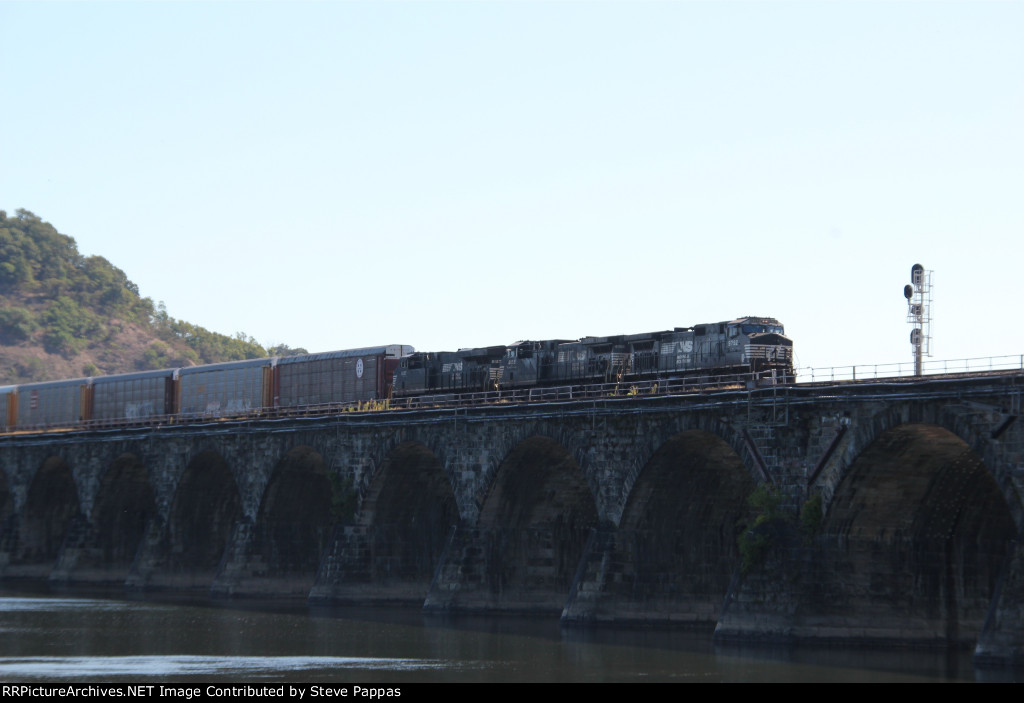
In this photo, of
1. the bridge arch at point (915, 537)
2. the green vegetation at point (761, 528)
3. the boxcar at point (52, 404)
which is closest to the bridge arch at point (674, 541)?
the green vegetation at point (761, 528)

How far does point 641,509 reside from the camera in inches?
1908

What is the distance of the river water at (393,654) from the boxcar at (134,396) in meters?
26.3

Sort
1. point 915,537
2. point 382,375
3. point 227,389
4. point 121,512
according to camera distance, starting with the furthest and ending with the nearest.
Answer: point 121,512
point 227,389
point 382,375
point 915,537

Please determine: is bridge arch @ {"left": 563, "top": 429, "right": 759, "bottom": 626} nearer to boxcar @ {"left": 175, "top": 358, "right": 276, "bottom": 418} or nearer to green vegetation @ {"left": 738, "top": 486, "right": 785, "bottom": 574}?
green vegetation @ {"left": 738, "top": 486, "right": 785, "bottom": 574}

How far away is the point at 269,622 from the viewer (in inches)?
2069

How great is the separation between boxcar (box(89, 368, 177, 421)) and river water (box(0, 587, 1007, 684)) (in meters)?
26.3

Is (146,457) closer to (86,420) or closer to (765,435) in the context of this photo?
(86,420)

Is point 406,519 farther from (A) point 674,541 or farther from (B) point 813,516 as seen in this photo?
(B) point 813,516

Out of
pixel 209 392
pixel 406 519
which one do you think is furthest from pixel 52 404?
pixel 406 519

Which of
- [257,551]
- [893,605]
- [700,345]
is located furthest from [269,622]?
[893,605]

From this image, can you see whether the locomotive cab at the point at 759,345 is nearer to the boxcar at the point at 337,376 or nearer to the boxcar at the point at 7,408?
the boxcar at the point at 337,376

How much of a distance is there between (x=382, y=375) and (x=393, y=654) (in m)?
27.0

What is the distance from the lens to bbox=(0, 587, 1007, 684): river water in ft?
120

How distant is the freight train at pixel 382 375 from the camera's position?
172ft
